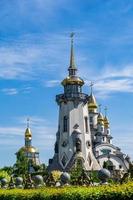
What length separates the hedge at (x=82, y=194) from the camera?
16.7m

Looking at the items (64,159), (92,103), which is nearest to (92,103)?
(92,103)

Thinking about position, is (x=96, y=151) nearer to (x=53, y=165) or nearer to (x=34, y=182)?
(x=53, y=165)

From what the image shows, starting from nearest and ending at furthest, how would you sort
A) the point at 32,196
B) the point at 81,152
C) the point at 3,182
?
the point at 32,196, the point at 3,182, the point at 81,152

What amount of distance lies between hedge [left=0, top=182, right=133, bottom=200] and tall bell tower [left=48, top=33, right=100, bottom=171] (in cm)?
5735

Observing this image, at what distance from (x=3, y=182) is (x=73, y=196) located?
1659 centimetres

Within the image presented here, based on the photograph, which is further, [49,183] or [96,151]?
[96,151]

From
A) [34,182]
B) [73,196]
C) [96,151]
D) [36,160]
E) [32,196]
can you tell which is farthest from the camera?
[36,160]

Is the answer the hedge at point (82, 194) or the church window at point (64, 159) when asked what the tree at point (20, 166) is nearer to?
the church window at point (64, 159)

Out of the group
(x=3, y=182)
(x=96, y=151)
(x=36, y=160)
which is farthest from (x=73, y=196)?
(x=36, y=160)

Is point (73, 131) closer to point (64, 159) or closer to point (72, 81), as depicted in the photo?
point (64, 159)

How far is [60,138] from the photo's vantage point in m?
85.3

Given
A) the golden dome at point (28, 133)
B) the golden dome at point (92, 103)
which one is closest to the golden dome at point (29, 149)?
the golden dome at point (28, 133)

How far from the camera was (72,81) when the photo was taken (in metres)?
84.9

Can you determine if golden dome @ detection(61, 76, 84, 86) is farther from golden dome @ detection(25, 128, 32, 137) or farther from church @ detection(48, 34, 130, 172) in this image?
golden dome @ detection(25, 128, 32, 137)
